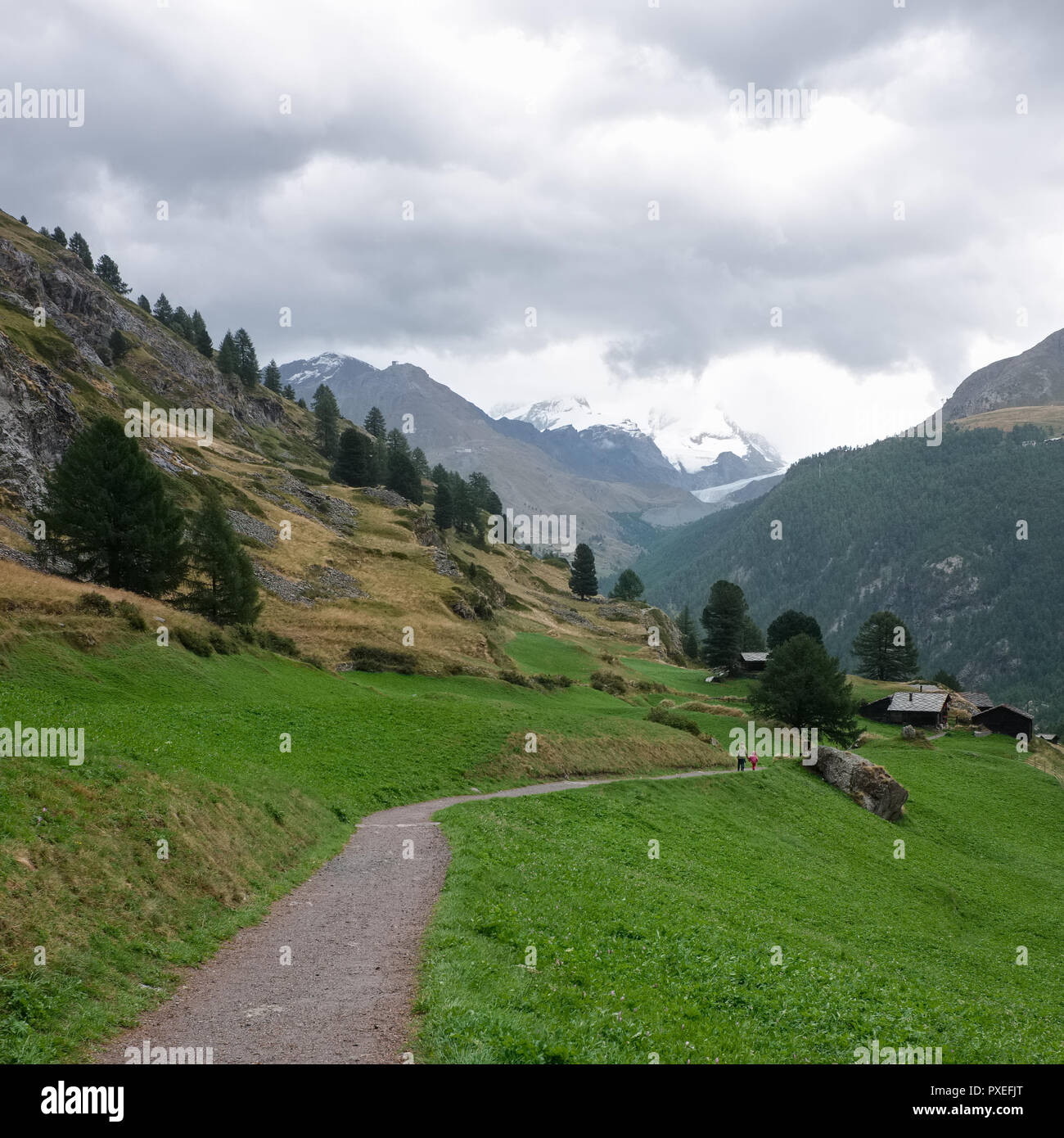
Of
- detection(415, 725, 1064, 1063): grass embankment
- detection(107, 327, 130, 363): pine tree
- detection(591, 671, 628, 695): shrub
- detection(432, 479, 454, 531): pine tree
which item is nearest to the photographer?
detection(415, 725, 1064, 1063): grass embankment

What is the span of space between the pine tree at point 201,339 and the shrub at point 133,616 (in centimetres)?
16245

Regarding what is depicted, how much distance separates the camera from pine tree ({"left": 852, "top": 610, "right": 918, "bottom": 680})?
13925 centimetres

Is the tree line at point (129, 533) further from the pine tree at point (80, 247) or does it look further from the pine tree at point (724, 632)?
the pine tree at point (80, 247)

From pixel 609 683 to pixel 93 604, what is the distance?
54.9 meters

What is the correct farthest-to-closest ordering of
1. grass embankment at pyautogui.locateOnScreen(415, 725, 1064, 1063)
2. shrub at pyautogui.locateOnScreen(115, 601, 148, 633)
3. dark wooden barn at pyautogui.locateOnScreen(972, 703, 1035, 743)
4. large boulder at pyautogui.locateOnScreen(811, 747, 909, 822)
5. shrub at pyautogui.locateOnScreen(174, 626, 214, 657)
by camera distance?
dark wooden barn at pyautogui.locateOnScreen(972, 703, 1035, 743) → large boulder at pyautogui.locateOnScreen(811, 747, 909, 822) → shrub at pyautogui.locateOnScreen(174, 626, 214, 657) → shrub at pyautogui.locateOnScreen(115, 601, 148, 633) → grass embankment at pyautogui.locateOnScreen(415, 725, 1064, 1063)

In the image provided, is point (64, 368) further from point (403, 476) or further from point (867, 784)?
point (867, 784)

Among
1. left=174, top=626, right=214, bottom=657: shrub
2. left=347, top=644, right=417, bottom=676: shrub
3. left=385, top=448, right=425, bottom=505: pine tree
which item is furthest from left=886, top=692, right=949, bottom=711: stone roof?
left=174, top=626, right=214, bottom=657: shrub

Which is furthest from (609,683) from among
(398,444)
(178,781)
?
(398,444)

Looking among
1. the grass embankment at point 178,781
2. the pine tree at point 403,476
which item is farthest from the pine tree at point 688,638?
the grass embankment at point 178,781

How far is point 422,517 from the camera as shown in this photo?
11194cm

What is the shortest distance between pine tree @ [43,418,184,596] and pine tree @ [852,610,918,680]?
12750 cm

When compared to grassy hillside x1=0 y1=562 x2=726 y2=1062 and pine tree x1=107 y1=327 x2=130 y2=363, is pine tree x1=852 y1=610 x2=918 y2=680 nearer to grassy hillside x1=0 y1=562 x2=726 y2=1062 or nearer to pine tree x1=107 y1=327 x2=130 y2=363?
grassy hillside x1=0 y1=562 x2=726 y2=1062

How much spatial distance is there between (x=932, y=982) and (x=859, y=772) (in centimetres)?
3468
